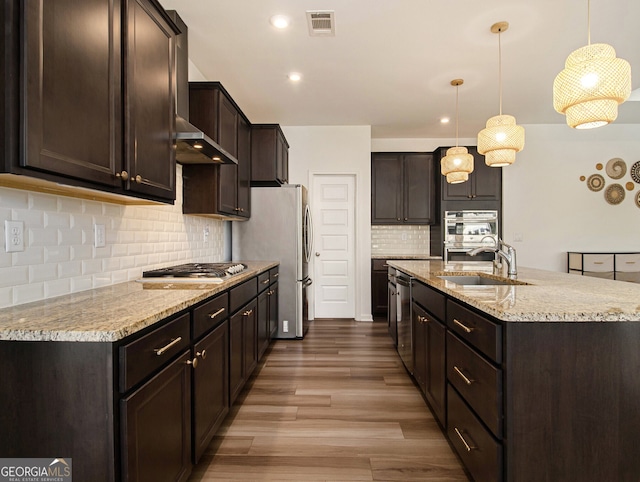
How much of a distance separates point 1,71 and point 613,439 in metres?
2.27

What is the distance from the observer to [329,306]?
5172mm

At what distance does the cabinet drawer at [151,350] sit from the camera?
3.43 feet

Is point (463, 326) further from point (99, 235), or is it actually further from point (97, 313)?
point (99, 235)

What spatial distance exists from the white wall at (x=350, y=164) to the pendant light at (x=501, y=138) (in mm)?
2449

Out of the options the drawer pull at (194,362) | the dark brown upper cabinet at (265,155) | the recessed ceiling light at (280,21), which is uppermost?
the recessed ceiling light at (280,21)

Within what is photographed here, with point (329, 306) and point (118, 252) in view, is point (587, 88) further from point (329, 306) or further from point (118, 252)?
point (329, 306)

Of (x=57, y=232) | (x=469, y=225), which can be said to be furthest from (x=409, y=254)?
(x=57, y=232)

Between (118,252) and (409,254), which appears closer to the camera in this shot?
(118,252)

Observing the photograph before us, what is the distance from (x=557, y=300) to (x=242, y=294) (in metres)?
1.85

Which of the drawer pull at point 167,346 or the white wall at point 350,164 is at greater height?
the white wall at point 350,164

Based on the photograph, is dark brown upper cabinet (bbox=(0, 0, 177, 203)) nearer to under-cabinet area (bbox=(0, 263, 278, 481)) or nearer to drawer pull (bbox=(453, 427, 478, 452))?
under-cabinet area (bbox=(0, 263, 278, 481))

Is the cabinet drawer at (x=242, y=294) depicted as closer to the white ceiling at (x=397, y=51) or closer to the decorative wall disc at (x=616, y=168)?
the white ceiling at (x=397, y=51)

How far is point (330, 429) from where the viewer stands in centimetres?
212

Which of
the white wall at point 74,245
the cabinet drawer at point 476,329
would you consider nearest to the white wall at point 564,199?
the cabinet drawer at point 476,329
